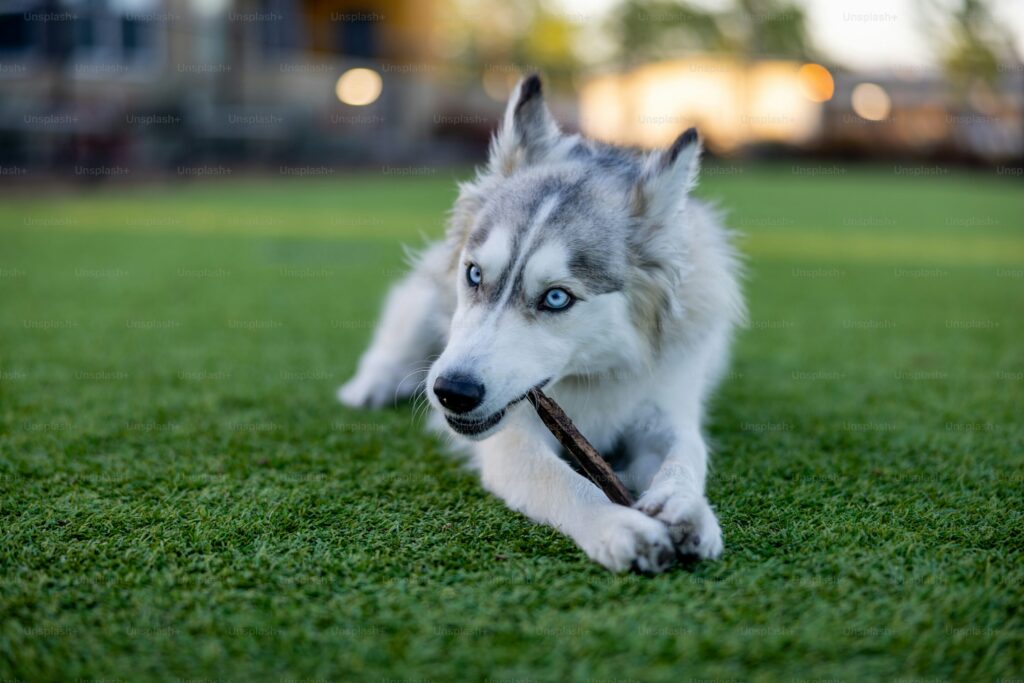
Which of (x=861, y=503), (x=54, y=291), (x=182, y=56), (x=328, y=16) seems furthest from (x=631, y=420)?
(x=328, y=16)

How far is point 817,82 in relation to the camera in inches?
1321

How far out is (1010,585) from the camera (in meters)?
1.90

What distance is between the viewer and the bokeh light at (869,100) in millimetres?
33562

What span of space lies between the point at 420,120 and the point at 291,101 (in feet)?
12.9

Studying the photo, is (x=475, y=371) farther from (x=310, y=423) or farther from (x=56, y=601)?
(x=310, y=423)

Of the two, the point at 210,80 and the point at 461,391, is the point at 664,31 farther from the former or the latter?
the point at 461,391

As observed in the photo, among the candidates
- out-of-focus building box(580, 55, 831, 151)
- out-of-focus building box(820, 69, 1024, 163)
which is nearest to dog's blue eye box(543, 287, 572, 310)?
out-of-focus building box(820, 69, 1024, 163)

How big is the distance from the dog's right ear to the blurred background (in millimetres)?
1646

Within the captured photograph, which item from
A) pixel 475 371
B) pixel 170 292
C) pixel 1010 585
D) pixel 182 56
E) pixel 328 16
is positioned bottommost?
pixel 170 292

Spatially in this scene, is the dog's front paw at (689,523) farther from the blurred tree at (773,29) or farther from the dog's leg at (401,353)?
the blurred tree at (773,29)

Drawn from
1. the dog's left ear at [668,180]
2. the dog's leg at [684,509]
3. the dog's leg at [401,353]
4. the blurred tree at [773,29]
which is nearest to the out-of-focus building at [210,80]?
the dog's leg at [401,353]

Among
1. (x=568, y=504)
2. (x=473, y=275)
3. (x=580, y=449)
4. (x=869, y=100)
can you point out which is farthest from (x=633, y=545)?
(x=869, y=100)

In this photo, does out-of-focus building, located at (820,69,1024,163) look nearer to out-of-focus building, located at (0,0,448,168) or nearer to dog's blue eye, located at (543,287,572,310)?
out-of-focus building, located at (0,0,448,168)

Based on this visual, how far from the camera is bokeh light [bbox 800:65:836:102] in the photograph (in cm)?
3316
